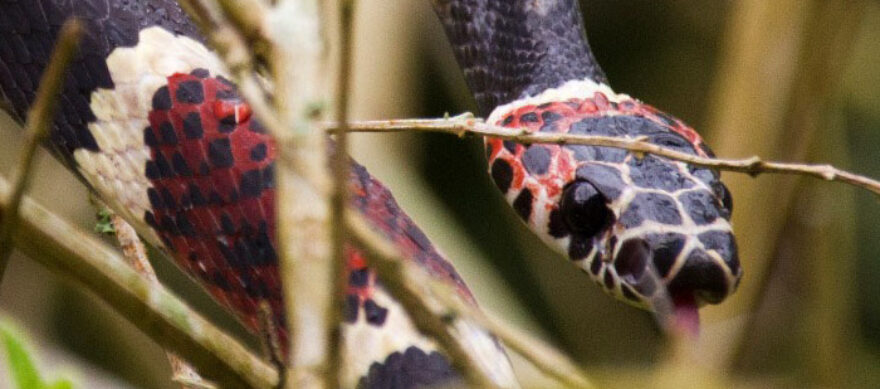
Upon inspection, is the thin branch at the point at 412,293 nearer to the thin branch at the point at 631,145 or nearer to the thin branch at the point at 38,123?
the thin branch at the point at 38,123

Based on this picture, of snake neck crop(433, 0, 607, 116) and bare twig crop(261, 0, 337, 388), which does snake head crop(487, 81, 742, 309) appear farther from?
bare twig crop(261, 0, 337, 388)

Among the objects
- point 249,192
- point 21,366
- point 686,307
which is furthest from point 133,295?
point 686,307

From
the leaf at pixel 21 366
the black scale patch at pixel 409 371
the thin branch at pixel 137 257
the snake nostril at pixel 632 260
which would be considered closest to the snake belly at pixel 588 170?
the snake nostril at pixel 632 260

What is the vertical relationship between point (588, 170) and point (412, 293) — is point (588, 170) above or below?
below

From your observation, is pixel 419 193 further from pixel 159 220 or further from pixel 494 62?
pixel 159 220

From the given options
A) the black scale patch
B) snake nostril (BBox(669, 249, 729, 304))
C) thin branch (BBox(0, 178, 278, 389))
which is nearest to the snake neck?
snake nostril (BBox(669, 249, 729, 304))

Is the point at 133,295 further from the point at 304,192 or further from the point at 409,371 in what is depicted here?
the point at 409,371
